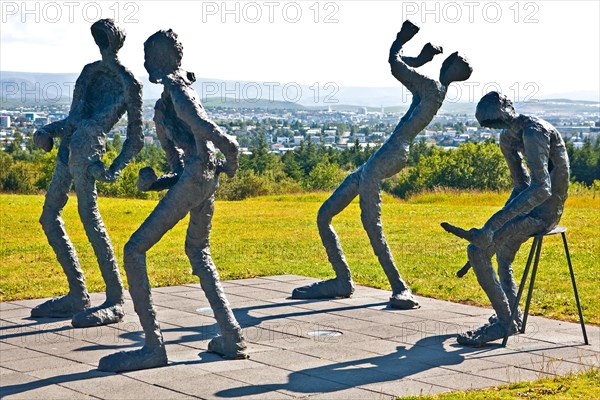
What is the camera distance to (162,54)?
935 centimetres

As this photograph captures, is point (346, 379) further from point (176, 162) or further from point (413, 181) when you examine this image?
point (413, 181)

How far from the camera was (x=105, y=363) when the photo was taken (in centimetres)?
902

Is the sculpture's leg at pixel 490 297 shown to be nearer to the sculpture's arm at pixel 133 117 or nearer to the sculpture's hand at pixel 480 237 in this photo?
the sculpture's hand at pixel 480 237

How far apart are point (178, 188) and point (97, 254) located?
2.53 metres

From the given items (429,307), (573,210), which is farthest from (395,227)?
(429,307)

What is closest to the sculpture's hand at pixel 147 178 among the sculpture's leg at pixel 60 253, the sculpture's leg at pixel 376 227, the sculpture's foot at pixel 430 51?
the sculpture's leg at pixel 60 253

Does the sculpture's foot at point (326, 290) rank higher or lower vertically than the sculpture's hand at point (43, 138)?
lower

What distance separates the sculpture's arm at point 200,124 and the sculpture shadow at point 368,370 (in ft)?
6.05

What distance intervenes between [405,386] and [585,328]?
294 cm

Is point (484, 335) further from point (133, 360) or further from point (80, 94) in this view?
point (80, 94)

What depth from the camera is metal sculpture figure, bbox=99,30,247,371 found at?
907cm

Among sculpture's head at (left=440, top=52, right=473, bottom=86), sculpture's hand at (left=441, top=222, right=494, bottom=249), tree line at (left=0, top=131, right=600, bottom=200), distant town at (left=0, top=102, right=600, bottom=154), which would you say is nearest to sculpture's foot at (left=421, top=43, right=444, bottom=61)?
sculpture's head at (left=440, top=52, right=473, bottom=86)

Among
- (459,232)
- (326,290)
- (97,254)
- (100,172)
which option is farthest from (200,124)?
(326,290)

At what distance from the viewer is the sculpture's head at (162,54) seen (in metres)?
9.31
